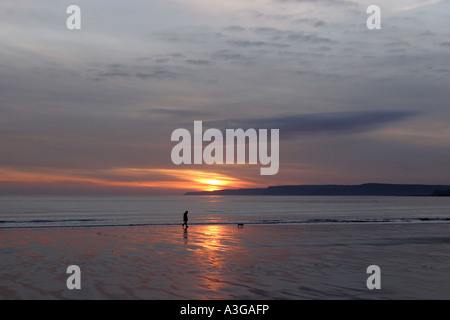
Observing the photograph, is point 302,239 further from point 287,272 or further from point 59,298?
point 59,298

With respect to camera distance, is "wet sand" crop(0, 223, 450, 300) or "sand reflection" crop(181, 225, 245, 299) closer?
"wet sand" crop(0, 223, 450, 300)

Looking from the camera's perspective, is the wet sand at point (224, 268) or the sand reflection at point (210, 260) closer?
the wet sand at point (224, 268)

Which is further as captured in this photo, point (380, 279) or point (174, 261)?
point (174, 261)

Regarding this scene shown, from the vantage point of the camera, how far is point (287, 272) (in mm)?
22078

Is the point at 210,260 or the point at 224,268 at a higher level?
the point at 210,260

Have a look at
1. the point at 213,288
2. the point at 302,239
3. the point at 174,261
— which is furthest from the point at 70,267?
the point at 302,239

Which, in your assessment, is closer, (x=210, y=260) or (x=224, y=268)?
(x=224, y=268)

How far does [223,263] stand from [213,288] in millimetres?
6642

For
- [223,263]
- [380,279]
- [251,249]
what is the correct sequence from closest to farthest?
[380,279] → [223,263] → [251,249]

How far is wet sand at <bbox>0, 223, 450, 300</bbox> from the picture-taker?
1759 cm

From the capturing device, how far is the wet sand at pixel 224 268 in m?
17.6

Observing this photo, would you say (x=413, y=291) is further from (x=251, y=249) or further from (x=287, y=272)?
(x=251, y=249)

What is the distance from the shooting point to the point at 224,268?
75.8ft
